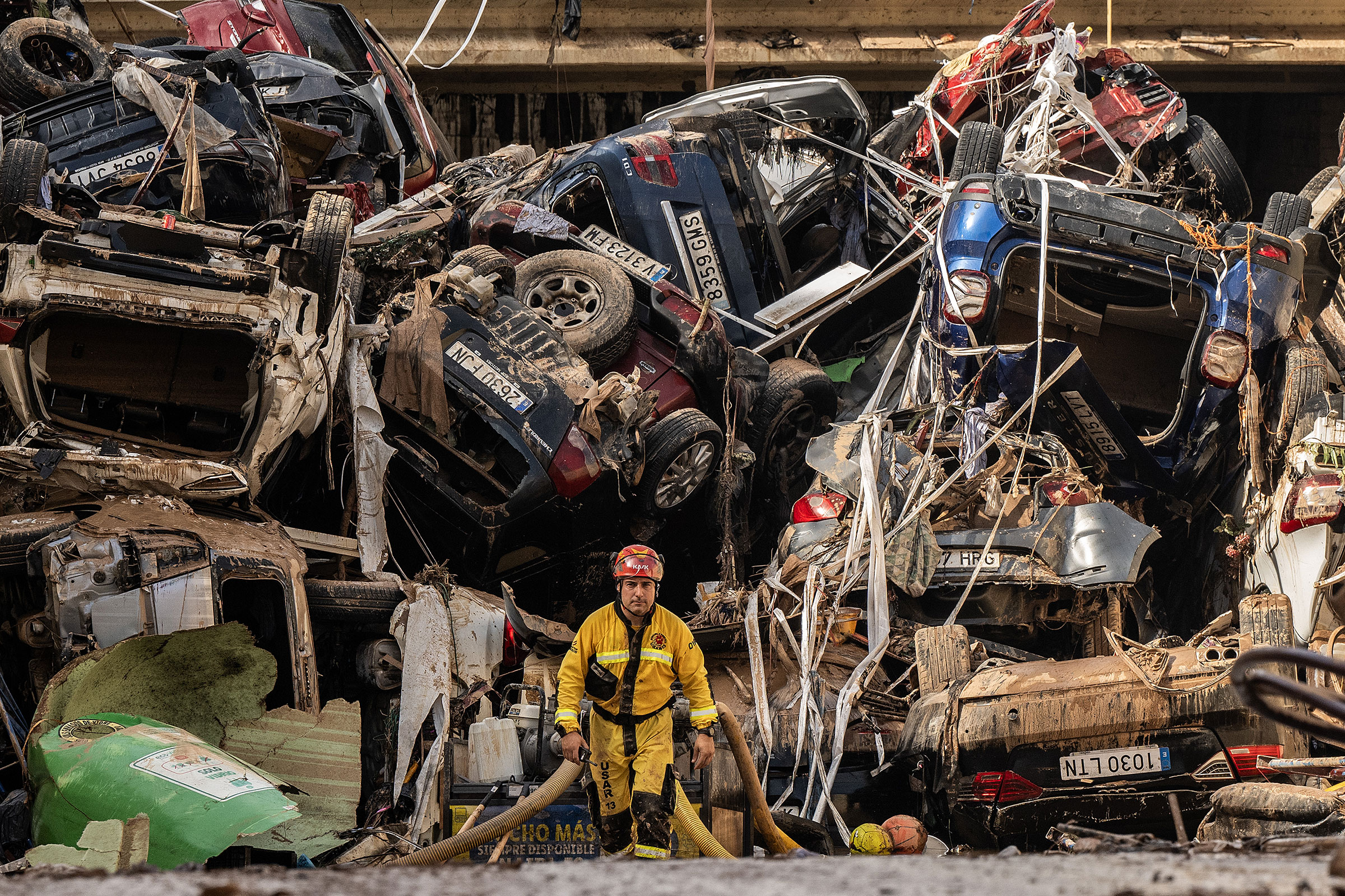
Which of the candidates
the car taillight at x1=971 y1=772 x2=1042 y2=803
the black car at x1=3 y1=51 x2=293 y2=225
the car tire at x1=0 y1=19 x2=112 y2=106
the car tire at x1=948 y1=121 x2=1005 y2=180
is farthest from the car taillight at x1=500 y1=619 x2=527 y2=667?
the car tire at x1=948 y1=121 x2=1005 y2=180

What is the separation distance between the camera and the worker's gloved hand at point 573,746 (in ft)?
15.3

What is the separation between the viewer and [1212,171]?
30.9 feet

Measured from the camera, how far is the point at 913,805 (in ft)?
18.9

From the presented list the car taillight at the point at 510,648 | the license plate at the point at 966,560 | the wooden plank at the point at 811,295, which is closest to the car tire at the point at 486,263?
the wooden plank at the point at 811,295

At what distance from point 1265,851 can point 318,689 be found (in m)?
4.18

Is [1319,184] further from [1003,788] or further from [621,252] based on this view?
[1003,788]

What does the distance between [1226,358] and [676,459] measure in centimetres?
313

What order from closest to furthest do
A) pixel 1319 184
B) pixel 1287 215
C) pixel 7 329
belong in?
pixel 7 329, pixel 1287 215, pixel 1319 184

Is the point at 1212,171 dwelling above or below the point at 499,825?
above

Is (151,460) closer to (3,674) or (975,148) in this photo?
(3,674)

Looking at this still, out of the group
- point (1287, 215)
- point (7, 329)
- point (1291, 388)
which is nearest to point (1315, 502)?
point (1291, 388)

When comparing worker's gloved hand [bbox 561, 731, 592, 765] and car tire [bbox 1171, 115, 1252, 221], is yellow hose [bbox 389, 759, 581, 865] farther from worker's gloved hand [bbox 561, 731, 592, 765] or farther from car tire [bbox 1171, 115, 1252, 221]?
car tire [bbox 1171, 115, 1252, 221]

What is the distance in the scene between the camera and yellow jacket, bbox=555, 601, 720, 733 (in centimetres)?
486

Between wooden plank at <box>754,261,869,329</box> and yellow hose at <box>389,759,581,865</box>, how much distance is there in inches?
192
